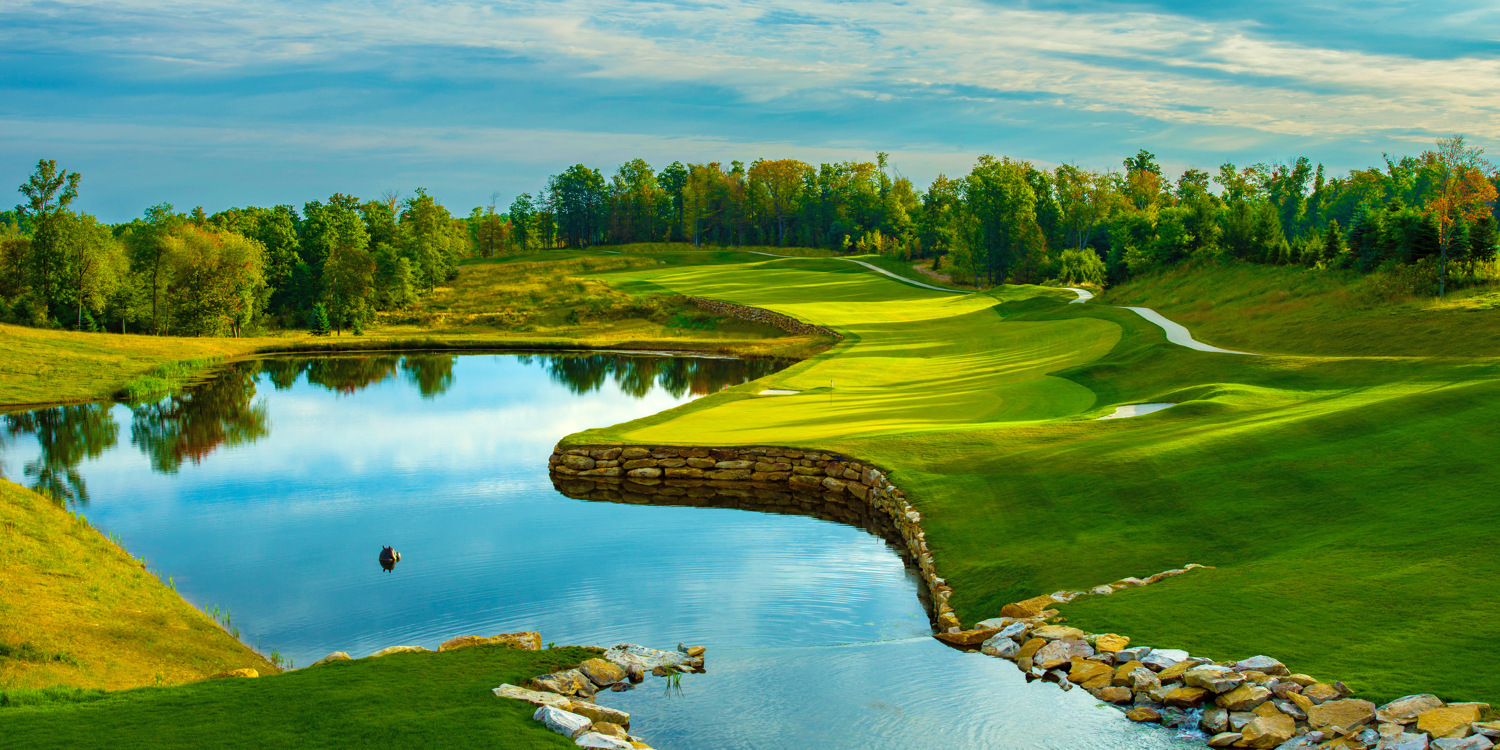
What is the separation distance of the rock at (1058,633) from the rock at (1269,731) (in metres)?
2.42

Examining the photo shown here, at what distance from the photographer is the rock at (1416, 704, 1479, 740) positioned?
6.71 metres

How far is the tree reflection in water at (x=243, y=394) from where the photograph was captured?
88.9 feet

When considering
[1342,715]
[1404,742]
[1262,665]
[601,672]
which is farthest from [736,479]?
[1404,742]

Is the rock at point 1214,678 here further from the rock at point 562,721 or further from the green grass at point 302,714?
the green grass at point 302,714

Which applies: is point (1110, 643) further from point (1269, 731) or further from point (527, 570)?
point (527, 570)

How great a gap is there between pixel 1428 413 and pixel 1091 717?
38.0ft

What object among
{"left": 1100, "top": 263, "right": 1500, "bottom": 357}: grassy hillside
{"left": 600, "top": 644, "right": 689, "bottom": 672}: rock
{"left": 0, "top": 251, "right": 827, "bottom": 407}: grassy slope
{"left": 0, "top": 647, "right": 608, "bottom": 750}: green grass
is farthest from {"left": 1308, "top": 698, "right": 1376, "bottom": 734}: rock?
{"left": 0, "top": 251, "right": 827, "bottom": 407}: grassy slope

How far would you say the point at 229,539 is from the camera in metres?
18.4

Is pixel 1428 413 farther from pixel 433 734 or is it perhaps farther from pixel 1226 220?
pixel 1226 220

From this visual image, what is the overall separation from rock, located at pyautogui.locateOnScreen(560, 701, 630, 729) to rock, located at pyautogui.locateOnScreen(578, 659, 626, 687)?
0.96m

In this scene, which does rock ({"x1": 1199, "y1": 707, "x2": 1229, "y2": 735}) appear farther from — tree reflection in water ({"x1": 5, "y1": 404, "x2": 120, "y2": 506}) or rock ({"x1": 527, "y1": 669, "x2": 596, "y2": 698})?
tree reflection in water ({"x1": 5, "y1": 404, "x2": 120, "y2": 506})

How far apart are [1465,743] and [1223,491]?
8.42 metres

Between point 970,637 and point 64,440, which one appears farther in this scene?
point 64,440

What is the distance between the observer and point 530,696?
8586mm
